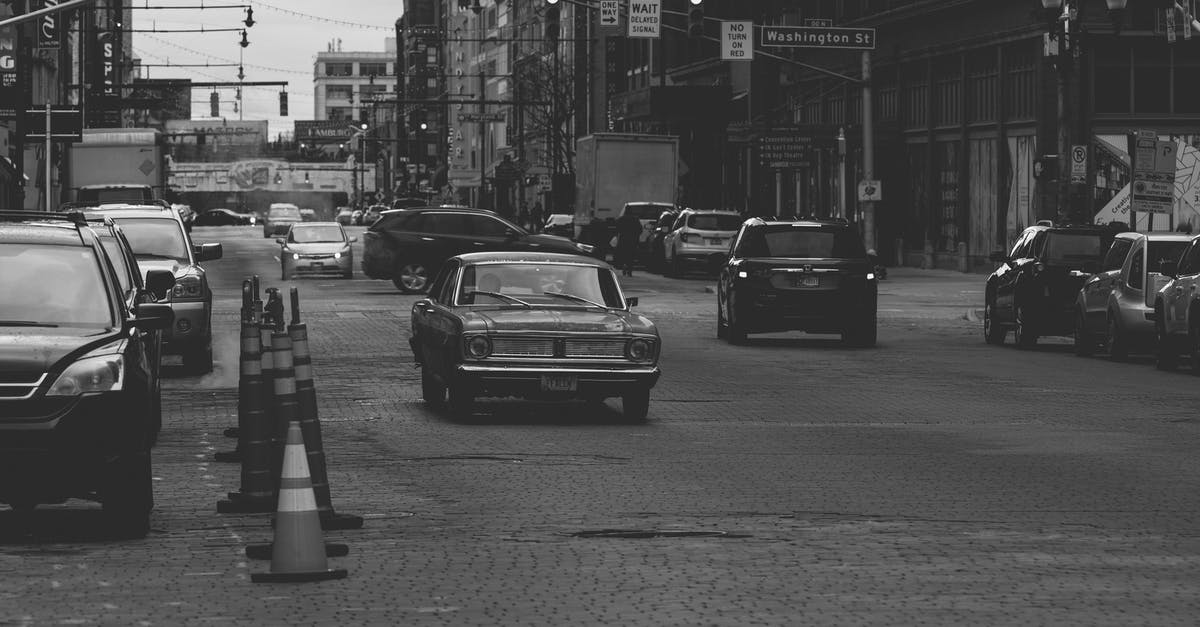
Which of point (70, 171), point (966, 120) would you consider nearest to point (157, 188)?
point (70, 171)

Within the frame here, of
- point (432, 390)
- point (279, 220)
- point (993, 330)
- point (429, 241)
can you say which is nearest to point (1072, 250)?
point (993, 330)

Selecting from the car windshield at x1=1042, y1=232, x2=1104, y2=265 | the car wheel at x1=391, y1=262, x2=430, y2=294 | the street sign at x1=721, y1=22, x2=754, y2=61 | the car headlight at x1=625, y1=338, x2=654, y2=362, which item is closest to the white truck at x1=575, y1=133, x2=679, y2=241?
the street sign at x1=721, y1=22, x2=754, y2=61

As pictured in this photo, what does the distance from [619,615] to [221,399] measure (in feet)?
37.4

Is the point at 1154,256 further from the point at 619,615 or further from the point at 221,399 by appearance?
the point at 619,615

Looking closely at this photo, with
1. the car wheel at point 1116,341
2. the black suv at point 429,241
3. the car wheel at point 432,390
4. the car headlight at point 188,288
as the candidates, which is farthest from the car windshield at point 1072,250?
the black suv at point 429,241

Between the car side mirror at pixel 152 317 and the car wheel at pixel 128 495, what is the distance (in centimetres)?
104

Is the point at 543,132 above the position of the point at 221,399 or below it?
above

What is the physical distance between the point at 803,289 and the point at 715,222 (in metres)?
23.9

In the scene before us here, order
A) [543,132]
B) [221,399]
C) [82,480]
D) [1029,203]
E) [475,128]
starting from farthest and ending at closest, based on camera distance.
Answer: [475,128] < [543,132] < [1029,203] < [221,399] < [82,480]

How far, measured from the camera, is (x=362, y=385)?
20.4 metres

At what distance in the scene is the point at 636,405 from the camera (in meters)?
16.9

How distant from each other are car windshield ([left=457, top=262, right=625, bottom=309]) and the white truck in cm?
4174

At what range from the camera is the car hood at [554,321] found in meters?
16.5

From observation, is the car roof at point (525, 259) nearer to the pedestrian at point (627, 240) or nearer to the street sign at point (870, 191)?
the street sign at point (870, 191)
